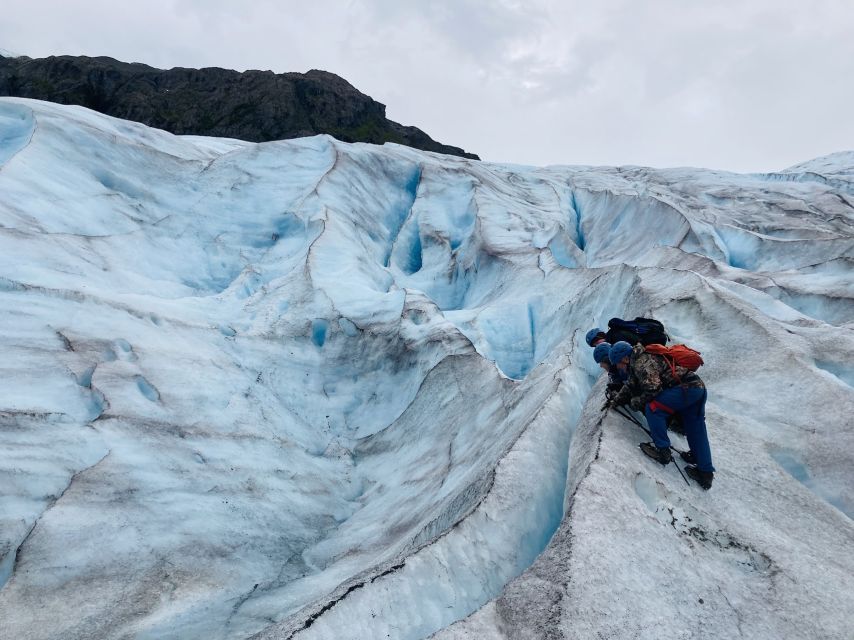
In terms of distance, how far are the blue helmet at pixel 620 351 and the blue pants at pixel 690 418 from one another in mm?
484

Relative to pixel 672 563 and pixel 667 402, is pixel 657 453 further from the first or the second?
pixel 672 563

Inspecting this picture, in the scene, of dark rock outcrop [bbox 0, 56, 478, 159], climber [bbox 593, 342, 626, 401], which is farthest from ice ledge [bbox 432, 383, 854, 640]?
dark rock outcrop [bbox 0, 56, 478, 159]

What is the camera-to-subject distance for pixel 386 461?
8.48 m

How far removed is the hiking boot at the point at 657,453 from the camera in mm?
4758

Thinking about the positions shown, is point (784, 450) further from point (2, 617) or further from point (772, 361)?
point (2, 617)

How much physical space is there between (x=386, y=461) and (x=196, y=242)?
8.50 m

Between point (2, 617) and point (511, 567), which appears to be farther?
point (2, 617)

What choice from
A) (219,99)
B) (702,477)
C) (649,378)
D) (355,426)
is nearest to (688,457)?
(702,477)

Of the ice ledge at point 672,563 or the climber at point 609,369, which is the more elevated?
the climber at point 609,369

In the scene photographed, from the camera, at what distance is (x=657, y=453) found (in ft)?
15.7

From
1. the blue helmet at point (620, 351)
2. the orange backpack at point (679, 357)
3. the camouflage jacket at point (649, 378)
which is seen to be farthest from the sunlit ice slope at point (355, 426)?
the orange backpack at point (679, 357)

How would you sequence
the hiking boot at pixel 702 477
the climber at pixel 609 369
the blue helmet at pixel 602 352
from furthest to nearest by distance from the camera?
the blue helmet at pixel 602 352 → the climber at pixel 609 369 → the hiking boot at pixel 702 477

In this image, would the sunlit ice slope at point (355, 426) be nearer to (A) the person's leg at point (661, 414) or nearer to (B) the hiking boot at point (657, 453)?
(B) the hiking boot at point (657, 453)

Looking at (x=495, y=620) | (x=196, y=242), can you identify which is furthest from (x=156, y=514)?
(x=196, y=242)
